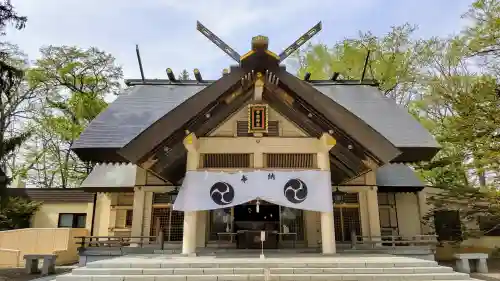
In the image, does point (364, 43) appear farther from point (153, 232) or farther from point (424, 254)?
point (153, 232)

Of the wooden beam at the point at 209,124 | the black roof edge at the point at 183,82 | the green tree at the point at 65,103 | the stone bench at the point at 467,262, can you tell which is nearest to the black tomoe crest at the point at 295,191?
the wooden beam at the point at 209,124

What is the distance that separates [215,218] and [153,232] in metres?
2.19

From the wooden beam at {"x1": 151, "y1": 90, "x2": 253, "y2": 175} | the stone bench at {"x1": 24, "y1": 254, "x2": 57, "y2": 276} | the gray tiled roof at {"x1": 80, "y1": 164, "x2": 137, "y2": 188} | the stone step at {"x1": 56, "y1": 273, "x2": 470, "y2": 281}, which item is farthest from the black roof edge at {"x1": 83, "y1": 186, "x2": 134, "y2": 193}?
the stone step at {"x1": 56, "y1": 273, "x2": 470, "y2": 281}

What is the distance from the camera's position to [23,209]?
17562 millimetres

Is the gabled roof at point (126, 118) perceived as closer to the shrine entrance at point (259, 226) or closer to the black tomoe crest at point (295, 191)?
the shrine entrance at point (259, 226)

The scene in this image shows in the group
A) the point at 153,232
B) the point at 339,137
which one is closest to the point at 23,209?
the point at 153,232

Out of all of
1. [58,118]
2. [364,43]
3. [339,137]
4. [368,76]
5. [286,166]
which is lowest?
[286,166]

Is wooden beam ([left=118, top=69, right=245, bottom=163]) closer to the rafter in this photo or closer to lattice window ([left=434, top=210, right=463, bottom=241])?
the rafter

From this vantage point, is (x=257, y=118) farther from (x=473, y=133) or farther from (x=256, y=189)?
(x=473, y=133)

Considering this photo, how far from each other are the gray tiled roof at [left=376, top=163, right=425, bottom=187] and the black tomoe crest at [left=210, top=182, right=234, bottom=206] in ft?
22.5

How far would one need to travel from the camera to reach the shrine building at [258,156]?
8.54 meters

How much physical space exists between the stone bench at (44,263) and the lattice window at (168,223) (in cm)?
319

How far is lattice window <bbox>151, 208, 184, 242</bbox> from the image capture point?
11523 millimetres

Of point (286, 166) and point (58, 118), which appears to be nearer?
point (286, 166)
